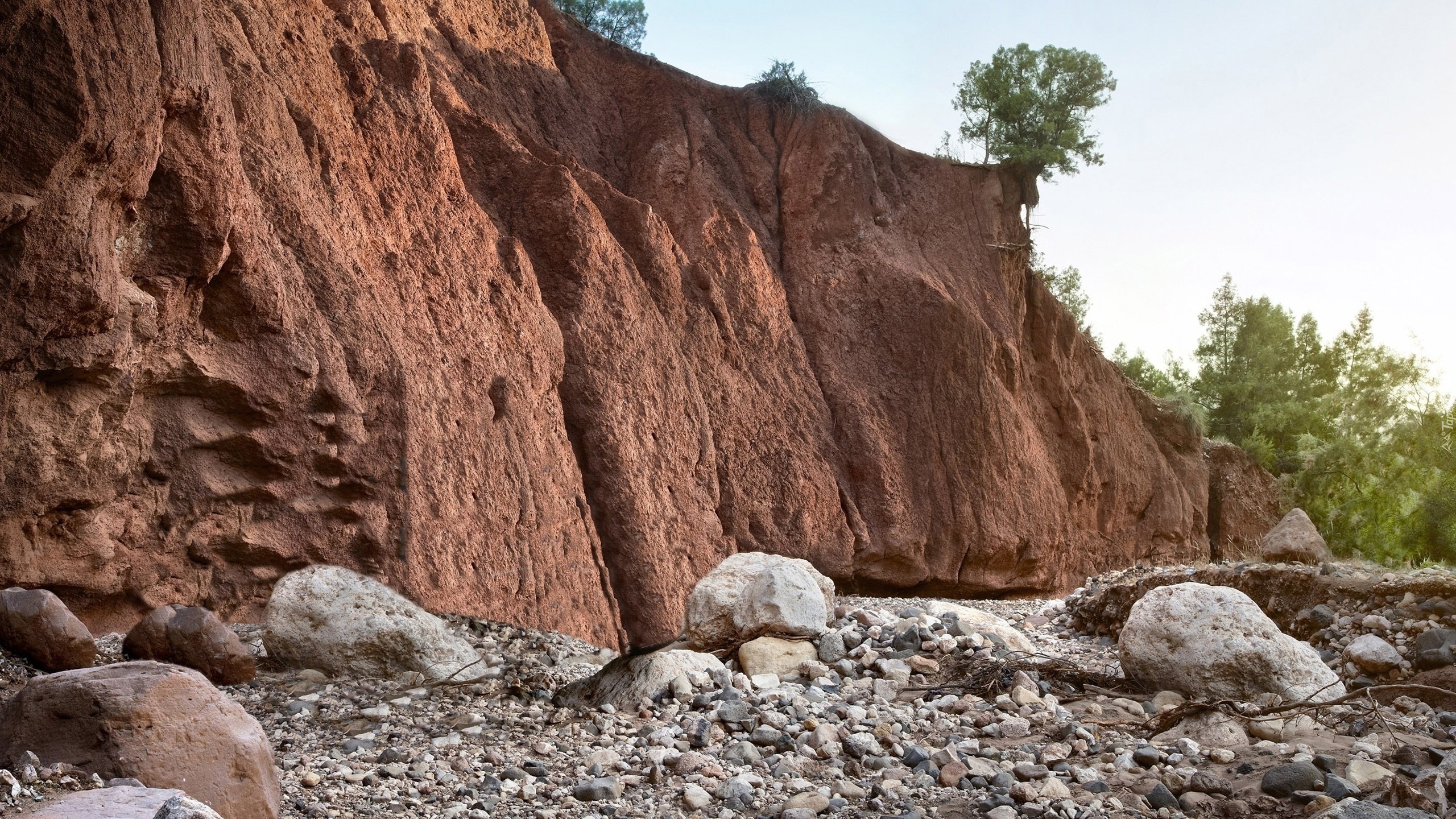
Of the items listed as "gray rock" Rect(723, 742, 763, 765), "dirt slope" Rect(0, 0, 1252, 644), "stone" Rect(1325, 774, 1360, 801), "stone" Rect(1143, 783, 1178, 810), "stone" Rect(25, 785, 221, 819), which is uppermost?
"dirt slope" Rect(0, 0, 1252, 644)

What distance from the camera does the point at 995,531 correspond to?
14.5 metres

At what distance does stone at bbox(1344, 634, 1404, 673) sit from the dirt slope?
5779mm

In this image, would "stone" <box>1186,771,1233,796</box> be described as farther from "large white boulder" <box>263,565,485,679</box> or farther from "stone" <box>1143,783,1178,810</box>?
"large white boulder" <box>263,565,485,679</box>

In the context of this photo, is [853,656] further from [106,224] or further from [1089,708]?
[106,224]

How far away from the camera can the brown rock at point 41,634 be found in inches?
196

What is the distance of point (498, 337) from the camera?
9523 mm

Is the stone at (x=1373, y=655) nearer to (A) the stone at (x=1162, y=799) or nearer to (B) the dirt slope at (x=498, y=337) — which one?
(A) the stone at (x=1162, y=799)

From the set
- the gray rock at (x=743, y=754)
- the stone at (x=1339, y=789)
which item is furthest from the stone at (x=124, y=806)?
the stone at (x=1339, y=789)

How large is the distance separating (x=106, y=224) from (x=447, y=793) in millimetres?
4400

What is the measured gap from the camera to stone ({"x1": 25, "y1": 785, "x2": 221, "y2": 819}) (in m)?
2.41

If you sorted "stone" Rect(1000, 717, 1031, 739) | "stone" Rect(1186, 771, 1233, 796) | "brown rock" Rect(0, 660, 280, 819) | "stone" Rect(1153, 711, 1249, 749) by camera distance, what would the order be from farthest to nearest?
"stone" Rect(1000, 717, 1031, 739), "stone" Rect(1153, 711, 1249, 749), "stone" Rect(1186, 771, 1233, 796), "brown rock" Rect(0, 660, 280, 819)

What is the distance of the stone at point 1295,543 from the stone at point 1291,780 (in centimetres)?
989

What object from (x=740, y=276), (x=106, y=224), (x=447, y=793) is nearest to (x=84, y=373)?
(x=106, y=224)

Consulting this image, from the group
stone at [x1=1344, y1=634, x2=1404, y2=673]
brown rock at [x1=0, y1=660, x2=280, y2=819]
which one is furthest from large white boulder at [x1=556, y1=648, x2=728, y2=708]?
stone at [x1=1344, y1=634, x2=1404, y2=673]
